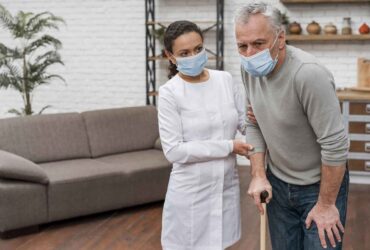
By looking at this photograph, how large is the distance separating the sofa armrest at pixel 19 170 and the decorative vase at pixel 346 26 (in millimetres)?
3230

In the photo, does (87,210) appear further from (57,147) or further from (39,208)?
(57,147)

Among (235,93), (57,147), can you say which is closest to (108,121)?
(57,147)

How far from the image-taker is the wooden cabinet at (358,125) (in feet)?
16.9

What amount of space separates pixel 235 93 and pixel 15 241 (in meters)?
2.24

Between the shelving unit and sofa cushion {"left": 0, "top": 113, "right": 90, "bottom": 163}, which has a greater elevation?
the shelving unit

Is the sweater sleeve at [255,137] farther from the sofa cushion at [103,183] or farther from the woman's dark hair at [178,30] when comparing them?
the sofa cushion at [103,183]

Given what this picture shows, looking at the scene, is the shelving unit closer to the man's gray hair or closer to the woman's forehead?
the woman's forehead

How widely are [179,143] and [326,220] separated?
0.78 meters

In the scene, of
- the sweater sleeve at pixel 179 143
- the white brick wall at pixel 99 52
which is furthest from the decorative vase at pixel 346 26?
the sweater sleeve at pixel 179 143

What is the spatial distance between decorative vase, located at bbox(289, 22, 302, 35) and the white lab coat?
135 inches

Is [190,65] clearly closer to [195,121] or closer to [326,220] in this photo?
[195,121]

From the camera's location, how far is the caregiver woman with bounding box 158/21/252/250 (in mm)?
2307

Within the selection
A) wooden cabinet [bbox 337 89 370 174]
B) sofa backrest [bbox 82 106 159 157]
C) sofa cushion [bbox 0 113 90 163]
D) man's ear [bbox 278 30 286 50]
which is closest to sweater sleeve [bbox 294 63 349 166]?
man's ear [bbox 278 30 286 50]

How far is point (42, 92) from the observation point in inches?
265
